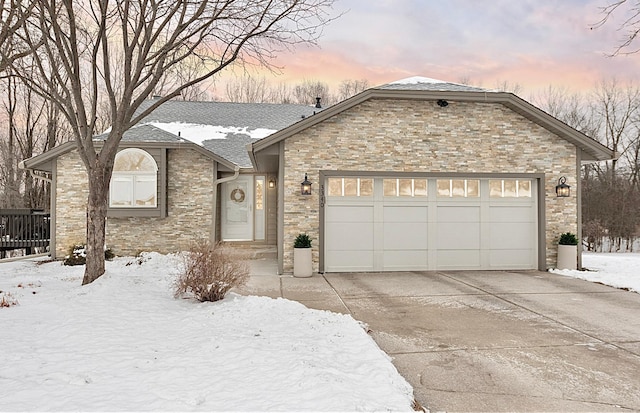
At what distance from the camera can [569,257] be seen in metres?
9.34

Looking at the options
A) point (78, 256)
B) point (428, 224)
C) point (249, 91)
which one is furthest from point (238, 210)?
point (249, 91)

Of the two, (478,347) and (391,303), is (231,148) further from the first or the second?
(478,347)

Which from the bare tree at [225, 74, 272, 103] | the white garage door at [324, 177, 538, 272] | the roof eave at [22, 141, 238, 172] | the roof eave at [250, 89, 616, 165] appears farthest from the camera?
the bare tree at [225, 74, 272, 103]

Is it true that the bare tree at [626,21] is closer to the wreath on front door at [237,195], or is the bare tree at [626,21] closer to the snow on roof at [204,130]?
the wreath on front door at [237,195]

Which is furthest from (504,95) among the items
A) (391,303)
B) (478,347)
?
(478,347)

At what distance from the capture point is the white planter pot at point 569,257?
30.6 feet

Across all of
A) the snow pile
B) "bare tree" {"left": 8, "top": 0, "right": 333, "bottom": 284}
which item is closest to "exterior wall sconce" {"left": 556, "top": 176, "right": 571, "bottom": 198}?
the snow pile

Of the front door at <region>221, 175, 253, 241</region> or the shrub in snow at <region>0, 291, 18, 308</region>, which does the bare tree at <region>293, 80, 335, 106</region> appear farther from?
the shrub in snow at <region>0, 291, 18, 308</region>

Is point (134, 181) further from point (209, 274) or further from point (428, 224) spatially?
point (428, 224)

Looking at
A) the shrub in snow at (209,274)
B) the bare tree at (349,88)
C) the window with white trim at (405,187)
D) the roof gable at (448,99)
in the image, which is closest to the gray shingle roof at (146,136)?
the roof gable at (448,99)

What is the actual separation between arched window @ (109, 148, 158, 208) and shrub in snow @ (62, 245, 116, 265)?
137 cm

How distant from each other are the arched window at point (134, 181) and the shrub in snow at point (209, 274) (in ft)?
19.9

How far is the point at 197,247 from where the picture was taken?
20.2ft

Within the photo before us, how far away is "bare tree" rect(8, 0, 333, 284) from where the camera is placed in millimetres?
6797
